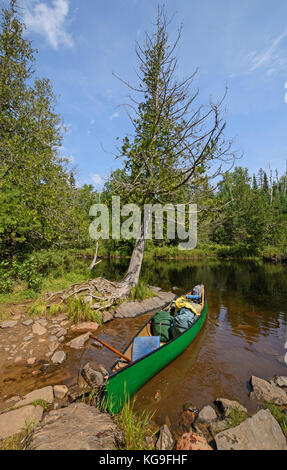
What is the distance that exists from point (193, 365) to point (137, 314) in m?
4.00

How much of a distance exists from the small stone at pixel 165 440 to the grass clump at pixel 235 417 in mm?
1095

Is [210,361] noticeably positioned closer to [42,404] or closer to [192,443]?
[192,443]

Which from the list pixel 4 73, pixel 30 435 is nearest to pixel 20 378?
pixel 30 435

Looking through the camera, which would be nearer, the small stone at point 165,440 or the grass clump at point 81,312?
the small stone at point 165,440

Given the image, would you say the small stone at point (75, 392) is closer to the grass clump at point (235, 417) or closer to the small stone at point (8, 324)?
the grass clump at point (235, 417)

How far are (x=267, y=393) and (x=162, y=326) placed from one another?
289cm

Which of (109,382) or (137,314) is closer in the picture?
(109,382)

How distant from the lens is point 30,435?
9.66 feet

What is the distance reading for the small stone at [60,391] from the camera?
441 centimetres

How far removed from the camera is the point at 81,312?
8117mm

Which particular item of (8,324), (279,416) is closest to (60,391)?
(8,324)

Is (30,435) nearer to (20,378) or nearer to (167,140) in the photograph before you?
(20,378)

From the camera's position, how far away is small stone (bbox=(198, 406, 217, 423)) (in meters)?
3.96

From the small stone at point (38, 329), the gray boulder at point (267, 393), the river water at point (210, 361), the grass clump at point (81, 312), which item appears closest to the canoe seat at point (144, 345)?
the river water at point (210, 361)
